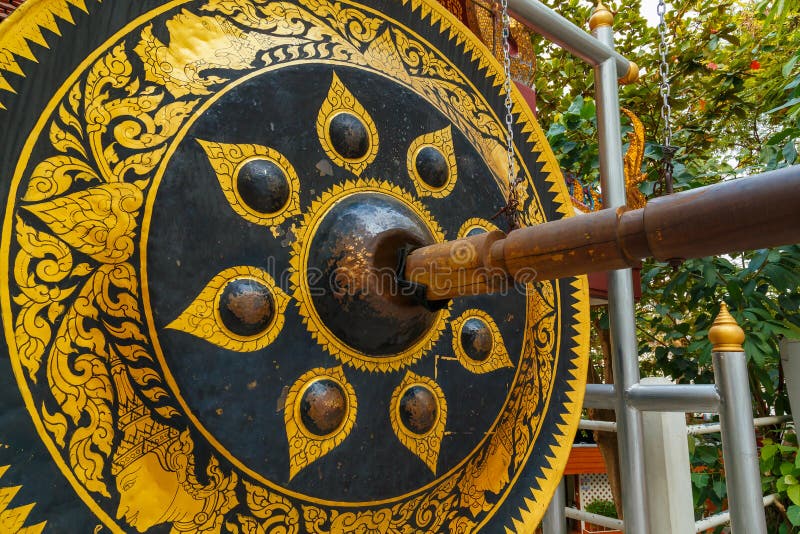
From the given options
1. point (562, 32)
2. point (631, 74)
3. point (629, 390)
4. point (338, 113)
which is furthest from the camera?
point (631, 74)

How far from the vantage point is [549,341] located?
1394mm

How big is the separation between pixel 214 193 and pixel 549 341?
85 centimetres

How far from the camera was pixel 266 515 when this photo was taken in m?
0.89

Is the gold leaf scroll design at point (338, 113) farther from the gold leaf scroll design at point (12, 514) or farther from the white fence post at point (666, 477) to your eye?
the white fence post at point (666, 477)

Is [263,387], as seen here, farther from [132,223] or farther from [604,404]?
[604,404]

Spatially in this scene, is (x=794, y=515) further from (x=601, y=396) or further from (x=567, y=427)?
(x=567, y=427)

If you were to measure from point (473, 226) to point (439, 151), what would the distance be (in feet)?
0.54

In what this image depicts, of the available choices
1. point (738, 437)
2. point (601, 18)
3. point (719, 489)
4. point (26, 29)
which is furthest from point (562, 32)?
point (719, 489)

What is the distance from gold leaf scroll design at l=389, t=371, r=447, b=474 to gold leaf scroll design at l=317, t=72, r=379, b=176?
39 centimetres

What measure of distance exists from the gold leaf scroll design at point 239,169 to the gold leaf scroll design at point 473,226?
37 cm

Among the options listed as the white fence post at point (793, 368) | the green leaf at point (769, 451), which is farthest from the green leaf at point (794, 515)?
the white fence post at point (793, 368)

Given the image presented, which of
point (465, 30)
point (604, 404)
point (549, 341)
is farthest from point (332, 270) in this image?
point (604, 404)

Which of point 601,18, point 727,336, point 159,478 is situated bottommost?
point 159,478

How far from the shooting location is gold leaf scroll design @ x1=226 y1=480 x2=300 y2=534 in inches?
34.2
